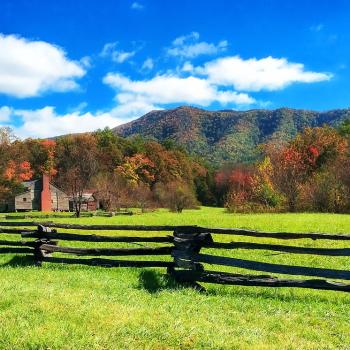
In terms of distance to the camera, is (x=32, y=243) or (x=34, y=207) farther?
(x=34, y=207)

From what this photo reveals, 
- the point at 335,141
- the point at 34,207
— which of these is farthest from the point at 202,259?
the point at 34,207

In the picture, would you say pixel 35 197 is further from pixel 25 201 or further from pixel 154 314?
pixel 154 314

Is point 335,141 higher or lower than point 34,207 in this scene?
higher

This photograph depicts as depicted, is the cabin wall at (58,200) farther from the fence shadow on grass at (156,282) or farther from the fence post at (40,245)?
the fence shadow on grass at (156,282)

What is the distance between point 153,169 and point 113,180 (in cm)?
2172

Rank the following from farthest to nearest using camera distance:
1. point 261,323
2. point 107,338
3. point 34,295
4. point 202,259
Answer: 1. point 202,259
2. point 34,295
3. point 261,323
4. point 107,338

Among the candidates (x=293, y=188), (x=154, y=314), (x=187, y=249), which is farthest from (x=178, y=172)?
(x=154, y=314)

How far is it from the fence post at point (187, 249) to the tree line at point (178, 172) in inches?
1548

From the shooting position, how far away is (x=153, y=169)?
103 metres

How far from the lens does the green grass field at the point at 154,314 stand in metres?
6.02

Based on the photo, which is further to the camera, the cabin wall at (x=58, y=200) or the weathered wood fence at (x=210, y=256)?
the cabin wall at (x=58, y=200)

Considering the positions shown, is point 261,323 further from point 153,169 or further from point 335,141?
point 153,169

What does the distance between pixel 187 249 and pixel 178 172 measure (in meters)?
97.6

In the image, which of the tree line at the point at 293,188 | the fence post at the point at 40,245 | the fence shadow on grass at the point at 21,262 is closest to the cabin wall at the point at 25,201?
the tree line at the point at 293,188
